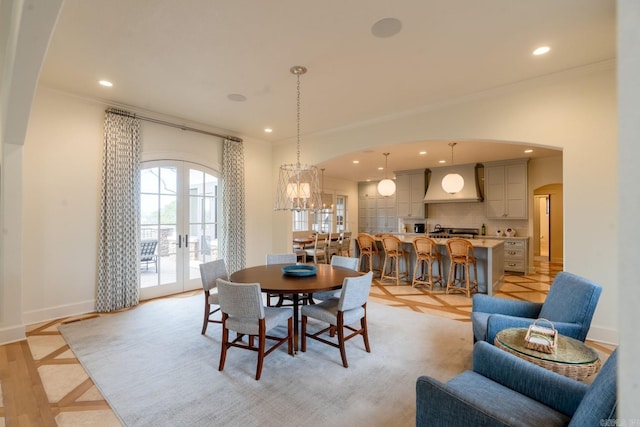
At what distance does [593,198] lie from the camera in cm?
327

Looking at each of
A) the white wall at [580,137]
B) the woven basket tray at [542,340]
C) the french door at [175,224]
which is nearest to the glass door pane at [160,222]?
the french door at [175,224]

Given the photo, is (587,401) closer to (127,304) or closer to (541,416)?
(541,416)

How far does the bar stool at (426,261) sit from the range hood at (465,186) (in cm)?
301

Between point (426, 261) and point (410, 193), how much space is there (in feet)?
12.3

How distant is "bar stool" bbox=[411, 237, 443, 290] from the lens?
5363 millimetres

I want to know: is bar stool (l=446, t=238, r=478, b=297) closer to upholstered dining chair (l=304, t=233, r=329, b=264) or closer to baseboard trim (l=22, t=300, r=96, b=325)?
upholstered dining chair (l=304, t=233, r=329, b=264)

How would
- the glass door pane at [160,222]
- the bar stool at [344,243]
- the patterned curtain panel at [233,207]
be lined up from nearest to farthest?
the glass door pane at [160,222] < the patterned curtain panel at [233,207] < the bar stool at [344,243]

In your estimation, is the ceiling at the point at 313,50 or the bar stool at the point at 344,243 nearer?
the ceiling at the point at 313,50

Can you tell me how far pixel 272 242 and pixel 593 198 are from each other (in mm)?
5191

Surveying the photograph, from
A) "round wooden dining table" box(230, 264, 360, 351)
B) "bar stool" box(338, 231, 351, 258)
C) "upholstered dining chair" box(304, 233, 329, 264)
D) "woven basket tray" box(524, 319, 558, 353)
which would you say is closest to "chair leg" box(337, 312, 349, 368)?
"round wooden dining table" box(230, 264, 360, 351)

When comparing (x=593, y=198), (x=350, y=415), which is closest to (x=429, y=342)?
(x=350, y=415)

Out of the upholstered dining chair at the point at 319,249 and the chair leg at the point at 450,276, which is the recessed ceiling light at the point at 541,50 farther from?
the upholstered dining chair at the point at 319,249

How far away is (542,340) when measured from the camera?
190cm

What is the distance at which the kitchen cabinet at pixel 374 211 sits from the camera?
35.6ft
